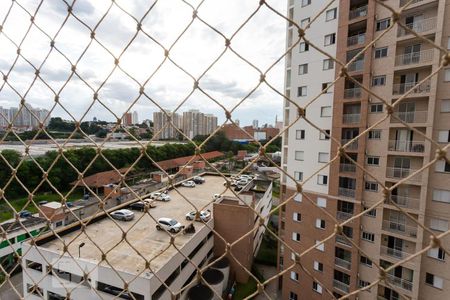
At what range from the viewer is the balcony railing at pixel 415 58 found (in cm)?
325

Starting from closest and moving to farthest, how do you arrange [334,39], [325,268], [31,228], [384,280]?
[384,280], [334,39], [325,268], [31,228]

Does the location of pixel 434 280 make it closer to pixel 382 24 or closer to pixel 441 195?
pixel 441 195

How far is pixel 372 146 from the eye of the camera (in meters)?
3.68

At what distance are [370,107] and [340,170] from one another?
1.04m

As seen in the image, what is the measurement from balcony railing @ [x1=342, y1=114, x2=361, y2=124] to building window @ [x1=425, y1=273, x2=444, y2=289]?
223cm

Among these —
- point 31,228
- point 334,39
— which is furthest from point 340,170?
point 31,228

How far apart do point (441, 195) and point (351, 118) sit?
146cm

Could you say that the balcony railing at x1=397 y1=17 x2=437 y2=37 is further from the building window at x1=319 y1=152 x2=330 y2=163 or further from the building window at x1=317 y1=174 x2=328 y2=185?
the building window at x1=317 y1=174 x2=328 y2=185

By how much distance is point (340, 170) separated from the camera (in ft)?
13.2

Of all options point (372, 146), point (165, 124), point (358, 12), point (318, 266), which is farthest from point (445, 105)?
point (165, 124)

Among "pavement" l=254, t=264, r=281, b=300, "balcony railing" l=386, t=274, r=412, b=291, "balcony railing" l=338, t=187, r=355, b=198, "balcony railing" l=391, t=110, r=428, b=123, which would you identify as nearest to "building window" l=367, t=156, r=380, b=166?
"balcony railing" l=338, t=187, r=355, b=198

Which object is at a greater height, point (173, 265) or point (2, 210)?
point (173, 265)

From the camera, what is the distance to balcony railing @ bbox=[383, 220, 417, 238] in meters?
3.53

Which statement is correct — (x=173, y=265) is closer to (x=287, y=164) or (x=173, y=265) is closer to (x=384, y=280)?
(x=287, y=164)
